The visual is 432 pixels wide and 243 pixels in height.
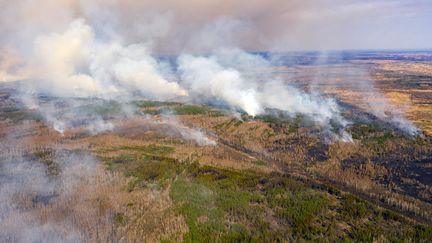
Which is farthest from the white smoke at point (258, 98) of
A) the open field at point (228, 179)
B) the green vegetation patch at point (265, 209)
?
the green vegetation patch at point (265, 209)

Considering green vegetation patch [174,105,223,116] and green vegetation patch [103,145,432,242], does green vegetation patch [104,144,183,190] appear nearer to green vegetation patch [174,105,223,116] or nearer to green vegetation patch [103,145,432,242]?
green vegetation patch [103,145,432,242]

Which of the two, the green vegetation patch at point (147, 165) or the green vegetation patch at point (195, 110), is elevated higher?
the green vegetation patch at point (195, 110)

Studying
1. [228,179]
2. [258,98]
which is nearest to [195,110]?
[258,98]

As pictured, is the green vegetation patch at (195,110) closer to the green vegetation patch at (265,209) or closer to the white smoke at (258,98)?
the white smoke at (258,98)

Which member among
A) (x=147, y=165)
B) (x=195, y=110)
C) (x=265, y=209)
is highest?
(x=195, y=110)

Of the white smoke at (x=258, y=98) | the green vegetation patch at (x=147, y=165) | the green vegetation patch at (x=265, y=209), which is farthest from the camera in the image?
the white smoke at (x=258, y=98)

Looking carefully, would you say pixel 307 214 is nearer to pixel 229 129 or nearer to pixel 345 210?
pixel 345 210

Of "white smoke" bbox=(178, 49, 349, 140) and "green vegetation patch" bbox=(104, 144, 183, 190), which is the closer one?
"green vegetation patch" bbox=(104, 144, 183, 190)

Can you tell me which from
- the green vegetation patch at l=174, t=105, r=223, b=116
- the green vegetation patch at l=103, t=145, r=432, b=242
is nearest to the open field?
the green vegetation patch at l=103, t=145, r=432, b=242

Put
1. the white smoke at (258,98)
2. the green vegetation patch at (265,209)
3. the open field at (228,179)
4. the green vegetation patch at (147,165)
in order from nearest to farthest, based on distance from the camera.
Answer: the green vegetation patch at (265,209)
the open field at (228,179)
the green vegetation patch at (147,165)
the white smoke at (258,98)

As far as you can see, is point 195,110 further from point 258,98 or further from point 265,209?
point 265,209

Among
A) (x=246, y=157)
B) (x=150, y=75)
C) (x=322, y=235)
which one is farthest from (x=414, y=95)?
(x=322, y=235)
